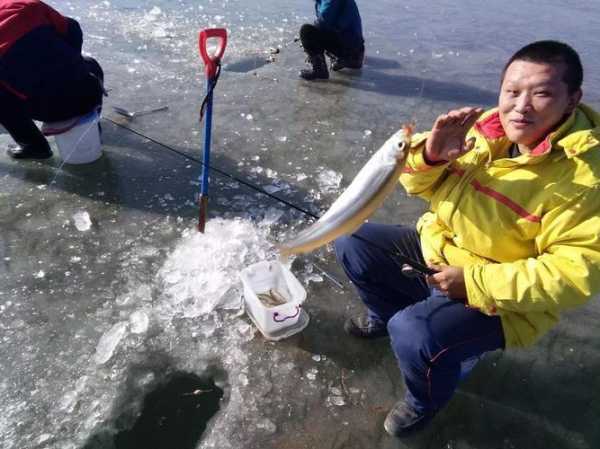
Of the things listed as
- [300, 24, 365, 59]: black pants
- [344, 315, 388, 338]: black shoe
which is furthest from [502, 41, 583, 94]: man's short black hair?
[300, 24, 365, 59]: black pants

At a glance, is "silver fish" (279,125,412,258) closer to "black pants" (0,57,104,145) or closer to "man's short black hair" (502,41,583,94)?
"man's short black hair" (502,41,583,94)

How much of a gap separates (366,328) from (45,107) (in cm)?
345

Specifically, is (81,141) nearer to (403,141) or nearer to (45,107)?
(45,107)

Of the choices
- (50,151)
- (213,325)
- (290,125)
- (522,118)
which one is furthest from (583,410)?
(50,151)

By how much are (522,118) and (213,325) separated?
2.13m

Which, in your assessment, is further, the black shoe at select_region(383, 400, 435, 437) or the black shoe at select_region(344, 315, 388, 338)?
the black shoe at select_region(344, 315, 388, 338)

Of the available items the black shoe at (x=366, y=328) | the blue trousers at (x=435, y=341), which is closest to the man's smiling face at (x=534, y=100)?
the blue trousers at (x=435, y=341)

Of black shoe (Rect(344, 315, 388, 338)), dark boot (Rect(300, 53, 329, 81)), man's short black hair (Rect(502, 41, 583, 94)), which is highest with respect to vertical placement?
man's short black hair (Rect(502, 41, 583, 94))

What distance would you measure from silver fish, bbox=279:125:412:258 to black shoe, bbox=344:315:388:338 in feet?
3.02

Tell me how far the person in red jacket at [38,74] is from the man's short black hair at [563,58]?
3.78 meters

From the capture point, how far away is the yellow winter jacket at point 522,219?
6.35 feet

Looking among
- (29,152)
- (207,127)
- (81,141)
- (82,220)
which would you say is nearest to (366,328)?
(207,127)

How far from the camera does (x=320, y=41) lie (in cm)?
691

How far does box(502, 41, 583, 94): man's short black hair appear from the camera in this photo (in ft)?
6.49
